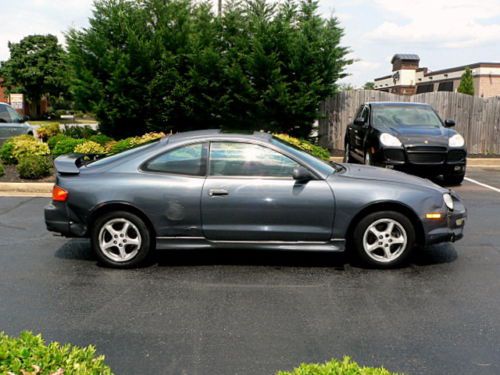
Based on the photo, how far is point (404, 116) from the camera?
12.8 meters

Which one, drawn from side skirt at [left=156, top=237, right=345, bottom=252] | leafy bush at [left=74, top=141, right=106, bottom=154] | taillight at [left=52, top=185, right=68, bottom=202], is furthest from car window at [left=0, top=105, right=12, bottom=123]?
side skirt at [left=156, top=237, right=345, bottom=252]

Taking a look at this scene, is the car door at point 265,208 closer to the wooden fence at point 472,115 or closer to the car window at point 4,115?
the car window at point 4,115

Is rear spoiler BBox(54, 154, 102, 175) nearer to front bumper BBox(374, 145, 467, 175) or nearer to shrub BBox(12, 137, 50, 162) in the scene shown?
shrub BBox(12, 137, 50, 162)

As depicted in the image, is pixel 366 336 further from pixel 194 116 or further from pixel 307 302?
pixel 194 116

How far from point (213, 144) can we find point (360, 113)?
29.0ft

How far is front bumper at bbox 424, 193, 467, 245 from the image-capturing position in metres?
5.78

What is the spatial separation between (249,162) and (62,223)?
2.12 meters

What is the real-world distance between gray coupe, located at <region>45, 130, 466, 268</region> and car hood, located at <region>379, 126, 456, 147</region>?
5.49 metres

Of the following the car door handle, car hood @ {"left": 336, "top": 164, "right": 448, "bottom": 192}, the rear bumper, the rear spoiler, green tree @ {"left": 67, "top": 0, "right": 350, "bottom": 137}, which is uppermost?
green tree @ {"left": 67, "top": 0, "right": 350, "bottom": 137}

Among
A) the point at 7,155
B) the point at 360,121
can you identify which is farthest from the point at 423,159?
the point at 7,155

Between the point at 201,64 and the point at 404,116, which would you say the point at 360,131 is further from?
the point at 201,64

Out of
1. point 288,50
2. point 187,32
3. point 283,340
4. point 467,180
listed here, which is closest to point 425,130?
point 467,180

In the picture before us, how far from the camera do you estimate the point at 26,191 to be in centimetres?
1058

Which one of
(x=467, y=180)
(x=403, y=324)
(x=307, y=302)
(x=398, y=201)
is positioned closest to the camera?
(x=403, y=324)
